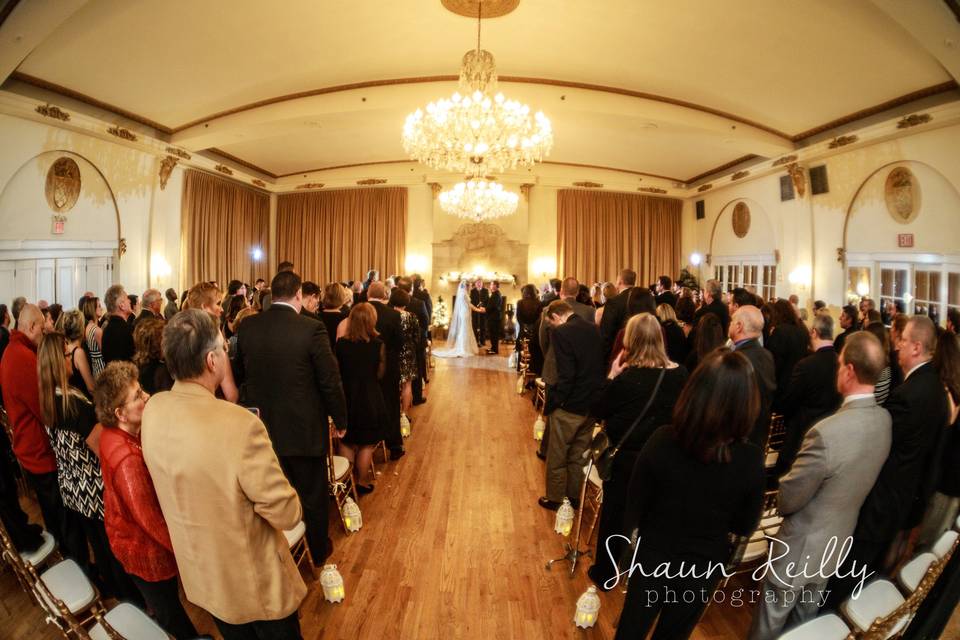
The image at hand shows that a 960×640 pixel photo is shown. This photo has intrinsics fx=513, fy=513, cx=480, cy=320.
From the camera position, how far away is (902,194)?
299 inches

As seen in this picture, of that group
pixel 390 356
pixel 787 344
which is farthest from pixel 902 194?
pixel 390 356

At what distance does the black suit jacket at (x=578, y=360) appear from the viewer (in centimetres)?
361

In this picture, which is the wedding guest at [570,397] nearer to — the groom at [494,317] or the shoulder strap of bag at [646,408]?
the shoulder strap of bag at [646,408]

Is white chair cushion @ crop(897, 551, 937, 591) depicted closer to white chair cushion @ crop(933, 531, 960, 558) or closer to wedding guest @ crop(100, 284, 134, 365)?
white chair cushion @ crop(933, 531, 960, 558)

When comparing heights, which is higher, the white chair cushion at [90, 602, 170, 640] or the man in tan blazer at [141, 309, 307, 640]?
the man in tan blazer at [141, 309, 307, 640]

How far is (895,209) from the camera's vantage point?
7738 millimetres

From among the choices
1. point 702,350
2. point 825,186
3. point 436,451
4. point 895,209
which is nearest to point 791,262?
point 825,186

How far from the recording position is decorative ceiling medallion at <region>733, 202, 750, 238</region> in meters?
11.9

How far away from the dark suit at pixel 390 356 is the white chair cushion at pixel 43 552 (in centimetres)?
237

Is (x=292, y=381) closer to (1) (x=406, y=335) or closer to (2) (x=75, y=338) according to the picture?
(2) (x=75, y=338)

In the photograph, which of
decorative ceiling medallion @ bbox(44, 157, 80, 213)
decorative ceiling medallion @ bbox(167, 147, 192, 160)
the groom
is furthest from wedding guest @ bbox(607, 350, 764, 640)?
decorative ceiling medallion @ bbox(167, 147, 192, 160)

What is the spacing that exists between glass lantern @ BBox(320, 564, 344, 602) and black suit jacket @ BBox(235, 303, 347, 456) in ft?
2.13

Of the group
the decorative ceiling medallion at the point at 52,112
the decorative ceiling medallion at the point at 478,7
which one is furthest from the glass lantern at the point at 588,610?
the decorative ceiling medallion at the point at 52,112

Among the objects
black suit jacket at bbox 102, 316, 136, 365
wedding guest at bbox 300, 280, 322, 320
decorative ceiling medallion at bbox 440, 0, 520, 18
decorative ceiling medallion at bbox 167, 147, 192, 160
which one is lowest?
black suit jacket at bbox 102, 316, 136, 365
